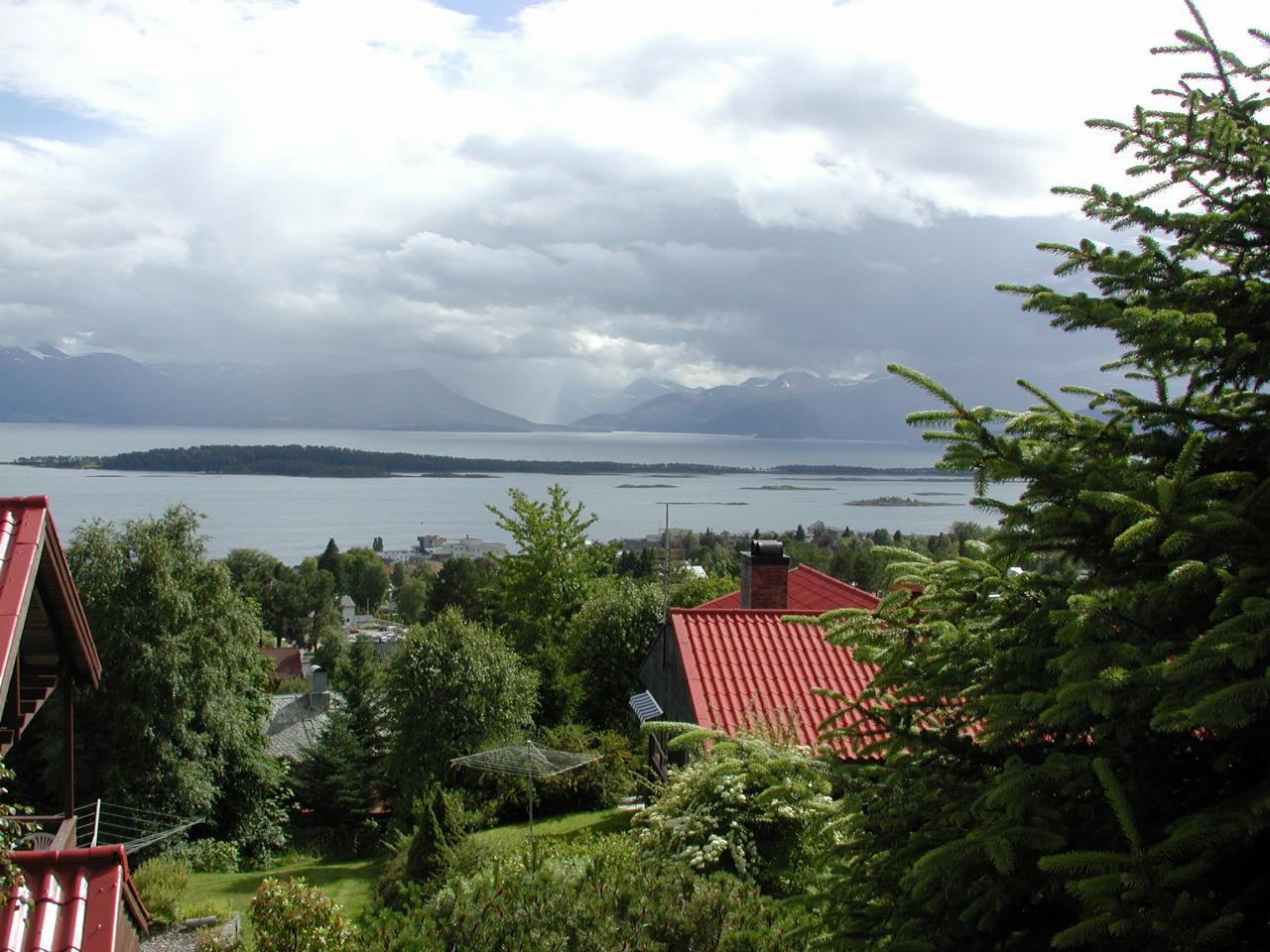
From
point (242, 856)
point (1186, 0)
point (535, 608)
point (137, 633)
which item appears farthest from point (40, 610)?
point (535, 608)

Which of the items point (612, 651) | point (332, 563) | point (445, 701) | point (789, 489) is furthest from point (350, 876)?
point (789, 489)

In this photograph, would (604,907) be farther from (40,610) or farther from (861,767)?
(40,610)

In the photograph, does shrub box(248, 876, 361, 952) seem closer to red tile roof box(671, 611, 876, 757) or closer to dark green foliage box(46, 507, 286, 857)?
red tile roof box(671, 611, 876, 757)

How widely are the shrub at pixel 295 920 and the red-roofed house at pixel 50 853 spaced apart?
447 cm

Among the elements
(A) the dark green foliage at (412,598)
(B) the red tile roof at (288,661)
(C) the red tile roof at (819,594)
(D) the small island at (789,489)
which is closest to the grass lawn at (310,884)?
(C) the red tile roof at (819,594)

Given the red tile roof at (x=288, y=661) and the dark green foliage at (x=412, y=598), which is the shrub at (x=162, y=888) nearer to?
the red tile roof at (x=288, y=661)

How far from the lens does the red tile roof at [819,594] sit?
714 inches

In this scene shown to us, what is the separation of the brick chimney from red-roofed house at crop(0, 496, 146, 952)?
12299 mm

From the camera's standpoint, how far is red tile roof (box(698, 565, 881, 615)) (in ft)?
59.5

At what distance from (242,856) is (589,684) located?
32.2ft

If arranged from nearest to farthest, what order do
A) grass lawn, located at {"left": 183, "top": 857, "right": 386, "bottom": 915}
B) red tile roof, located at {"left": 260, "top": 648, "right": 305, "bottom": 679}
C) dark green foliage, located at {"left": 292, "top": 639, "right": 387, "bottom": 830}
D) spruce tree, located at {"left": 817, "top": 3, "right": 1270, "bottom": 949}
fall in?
1. spruce tree, located at {"left": 817, "top": 3, "right": 1270, "bottom": 949}
2. grass lawn, located at {"left": 183, "top": 857, "right": 386, "bottom": 915}
3. dark green foliage, located at {"left": 292, "top": 639, "right": 387, "bottom": 830}
4. red tile roof, located at {"left": 260, "top": 648, "right": 305, "bottom": 679}

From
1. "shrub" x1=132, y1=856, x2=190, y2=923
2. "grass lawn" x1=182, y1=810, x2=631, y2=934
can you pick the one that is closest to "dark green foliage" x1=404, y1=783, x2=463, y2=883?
"grass lawn" x1=182, y1=810, x2=631, y2=934

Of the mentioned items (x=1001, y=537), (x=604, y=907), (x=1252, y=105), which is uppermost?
(x=1252, y=105)

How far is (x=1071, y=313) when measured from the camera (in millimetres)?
4648
